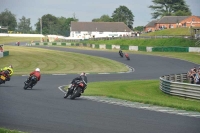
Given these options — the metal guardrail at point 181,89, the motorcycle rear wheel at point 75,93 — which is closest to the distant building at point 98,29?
the metal guardrail at point 181,89

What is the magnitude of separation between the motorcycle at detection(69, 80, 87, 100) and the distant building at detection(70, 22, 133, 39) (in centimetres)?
13558

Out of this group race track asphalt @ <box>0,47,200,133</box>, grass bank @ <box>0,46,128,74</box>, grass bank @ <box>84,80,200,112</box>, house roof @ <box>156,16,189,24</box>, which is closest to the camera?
race track asphalt @ <box>0,47,200,133</box>

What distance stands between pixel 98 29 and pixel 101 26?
9.01 feet

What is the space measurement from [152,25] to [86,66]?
114 m

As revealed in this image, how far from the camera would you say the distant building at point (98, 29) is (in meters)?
160

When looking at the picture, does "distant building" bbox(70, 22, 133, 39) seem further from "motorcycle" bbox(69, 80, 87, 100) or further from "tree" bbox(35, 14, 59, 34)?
"motorcycle" bbox(69, 80, 87, 100)

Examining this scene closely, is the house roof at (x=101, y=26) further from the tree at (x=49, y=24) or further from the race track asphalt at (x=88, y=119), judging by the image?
the race track asphalt at (x=88, y=119)

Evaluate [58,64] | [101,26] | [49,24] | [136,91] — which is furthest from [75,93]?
[49,24]

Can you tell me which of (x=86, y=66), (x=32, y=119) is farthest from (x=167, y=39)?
(x=32, y=119)

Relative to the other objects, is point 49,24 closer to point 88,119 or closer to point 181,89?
point 181,89

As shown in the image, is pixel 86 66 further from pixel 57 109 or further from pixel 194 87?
pixel 57 109

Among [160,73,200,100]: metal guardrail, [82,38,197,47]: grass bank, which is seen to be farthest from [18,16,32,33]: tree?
[82,38,197,47]: grass bank

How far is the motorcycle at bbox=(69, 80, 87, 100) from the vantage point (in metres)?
21.6

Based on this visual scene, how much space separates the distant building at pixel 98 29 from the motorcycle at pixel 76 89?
136 meters
